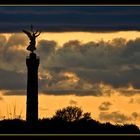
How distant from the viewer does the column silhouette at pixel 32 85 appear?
Answer: 6234cm

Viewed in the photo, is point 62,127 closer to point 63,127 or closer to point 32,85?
point 63,127

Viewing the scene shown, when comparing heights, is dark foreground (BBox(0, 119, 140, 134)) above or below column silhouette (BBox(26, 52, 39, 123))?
below

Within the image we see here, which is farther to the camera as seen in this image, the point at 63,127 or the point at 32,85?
the point at 32,85

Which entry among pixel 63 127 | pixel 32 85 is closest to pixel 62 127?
pixel 63 127

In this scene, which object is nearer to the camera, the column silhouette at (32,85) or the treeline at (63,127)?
the treeline at (63,127)

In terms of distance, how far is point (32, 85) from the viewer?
62.5 metres

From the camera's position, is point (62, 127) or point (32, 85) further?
point (32, 85)

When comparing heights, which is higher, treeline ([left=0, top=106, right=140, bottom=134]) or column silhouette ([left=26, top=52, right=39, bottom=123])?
column silhouette ([left=26, top=52, right=39, bottom=123])

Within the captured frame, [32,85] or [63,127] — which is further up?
[32,85]

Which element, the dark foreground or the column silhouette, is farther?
the column silhouette

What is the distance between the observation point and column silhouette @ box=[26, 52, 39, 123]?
6234cm

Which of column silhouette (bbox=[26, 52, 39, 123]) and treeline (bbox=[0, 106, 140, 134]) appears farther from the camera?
column silhouette (bbox=[26, 52, 39, 123])
